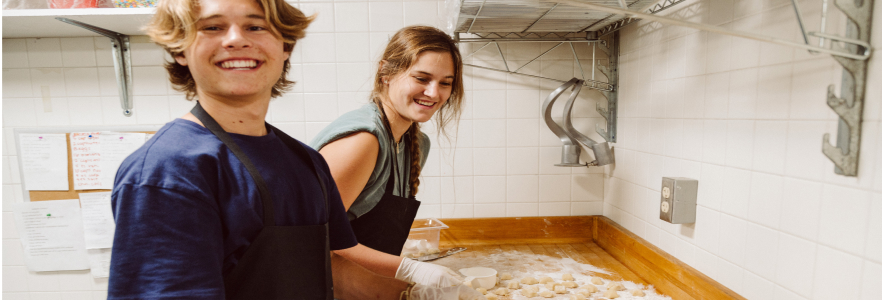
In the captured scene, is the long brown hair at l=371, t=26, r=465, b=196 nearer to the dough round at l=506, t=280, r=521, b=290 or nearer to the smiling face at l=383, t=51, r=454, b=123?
the smiling face at l=383, t=51, r=454, b=123

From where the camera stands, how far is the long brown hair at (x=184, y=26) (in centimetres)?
47

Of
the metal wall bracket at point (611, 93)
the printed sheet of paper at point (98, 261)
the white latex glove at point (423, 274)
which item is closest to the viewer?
the white latex glove at point (423, 274)

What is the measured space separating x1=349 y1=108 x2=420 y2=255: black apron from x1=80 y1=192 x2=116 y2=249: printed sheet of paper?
1.23 m

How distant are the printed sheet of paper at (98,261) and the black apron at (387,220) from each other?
50.3 inches

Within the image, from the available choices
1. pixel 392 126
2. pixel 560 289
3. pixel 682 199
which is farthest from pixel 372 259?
pixel 682 199

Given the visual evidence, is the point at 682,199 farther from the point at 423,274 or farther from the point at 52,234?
the point at 52,234

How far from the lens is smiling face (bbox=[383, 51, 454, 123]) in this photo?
3.15 feet

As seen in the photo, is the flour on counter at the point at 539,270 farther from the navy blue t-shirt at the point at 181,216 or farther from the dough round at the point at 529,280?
the navy blue t-shirt at the point at 181,216

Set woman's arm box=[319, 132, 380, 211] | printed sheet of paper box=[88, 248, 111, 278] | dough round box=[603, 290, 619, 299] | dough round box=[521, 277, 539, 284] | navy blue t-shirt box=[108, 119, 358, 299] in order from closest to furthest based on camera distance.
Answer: navy blue t-shirt box=[108, 119, 358, 299], woman's arm box=[319, 132, 380, 211], dough round box=[603, 290, 619, 299], dough round box=[521, 277, 539, 284], printed sheet of paper box=[88, 248, 111, 278]

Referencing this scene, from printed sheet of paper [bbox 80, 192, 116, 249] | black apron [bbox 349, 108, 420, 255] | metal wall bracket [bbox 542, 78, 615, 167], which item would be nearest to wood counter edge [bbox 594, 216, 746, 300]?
metal wall bracket [bbox 542, 78, 615, 167]

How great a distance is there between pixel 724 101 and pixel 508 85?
0.74 m

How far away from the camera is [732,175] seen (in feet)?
2.98

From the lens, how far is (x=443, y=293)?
0.94 meters

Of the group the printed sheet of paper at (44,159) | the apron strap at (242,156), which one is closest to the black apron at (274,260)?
the apron strap at (242,156)
